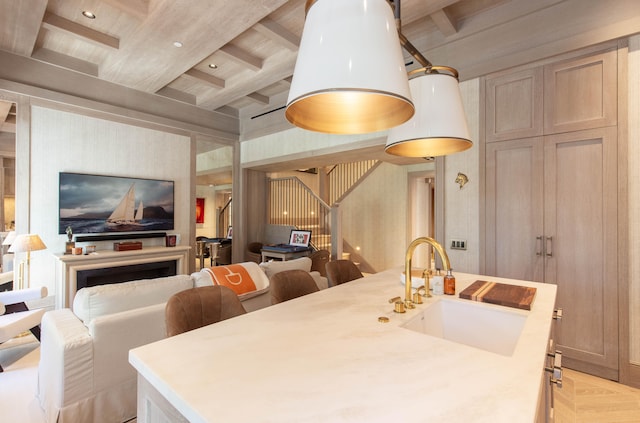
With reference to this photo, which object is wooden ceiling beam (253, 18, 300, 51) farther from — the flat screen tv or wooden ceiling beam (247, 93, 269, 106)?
the flat screen tv

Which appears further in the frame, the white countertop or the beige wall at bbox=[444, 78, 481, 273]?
the beige wall at bbox=[444, 78, 481, 273]

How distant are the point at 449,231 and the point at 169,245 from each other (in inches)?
158

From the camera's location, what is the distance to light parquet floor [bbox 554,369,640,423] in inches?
78.5

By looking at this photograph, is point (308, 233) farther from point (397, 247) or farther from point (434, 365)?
point (434, 365)

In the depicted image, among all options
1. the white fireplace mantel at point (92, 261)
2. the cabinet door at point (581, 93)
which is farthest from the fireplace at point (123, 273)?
the cabinet door at point (581, 93)

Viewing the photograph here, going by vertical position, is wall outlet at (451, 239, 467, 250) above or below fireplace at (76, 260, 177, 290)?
above

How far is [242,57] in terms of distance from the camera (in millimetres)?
3703

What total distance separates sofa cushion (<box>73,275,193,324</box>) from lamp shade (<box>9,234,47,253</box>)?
198 cm

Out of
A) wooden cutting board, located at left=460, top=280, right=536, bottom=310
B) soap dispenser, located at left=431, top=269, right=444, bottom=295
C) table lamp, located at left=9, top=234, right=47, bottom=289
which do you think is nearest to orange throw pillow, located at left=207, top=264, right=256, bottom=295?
soap dispenser, located at left=431, top=269, right=444, bottom=295

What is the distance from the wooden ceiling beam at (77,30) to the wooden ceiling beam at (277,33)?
1663mm

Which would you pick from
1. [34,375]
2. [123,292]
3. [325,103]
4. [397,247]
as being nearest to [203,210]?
[397,247]

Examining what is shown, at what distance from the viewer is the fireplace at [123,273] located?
3873mm

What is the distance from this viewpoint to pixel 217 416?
68 cm

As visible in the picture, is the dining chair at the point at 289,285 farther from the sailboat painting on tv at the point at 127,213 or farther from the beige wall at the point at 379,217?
the beige wall at the point at 379,217
